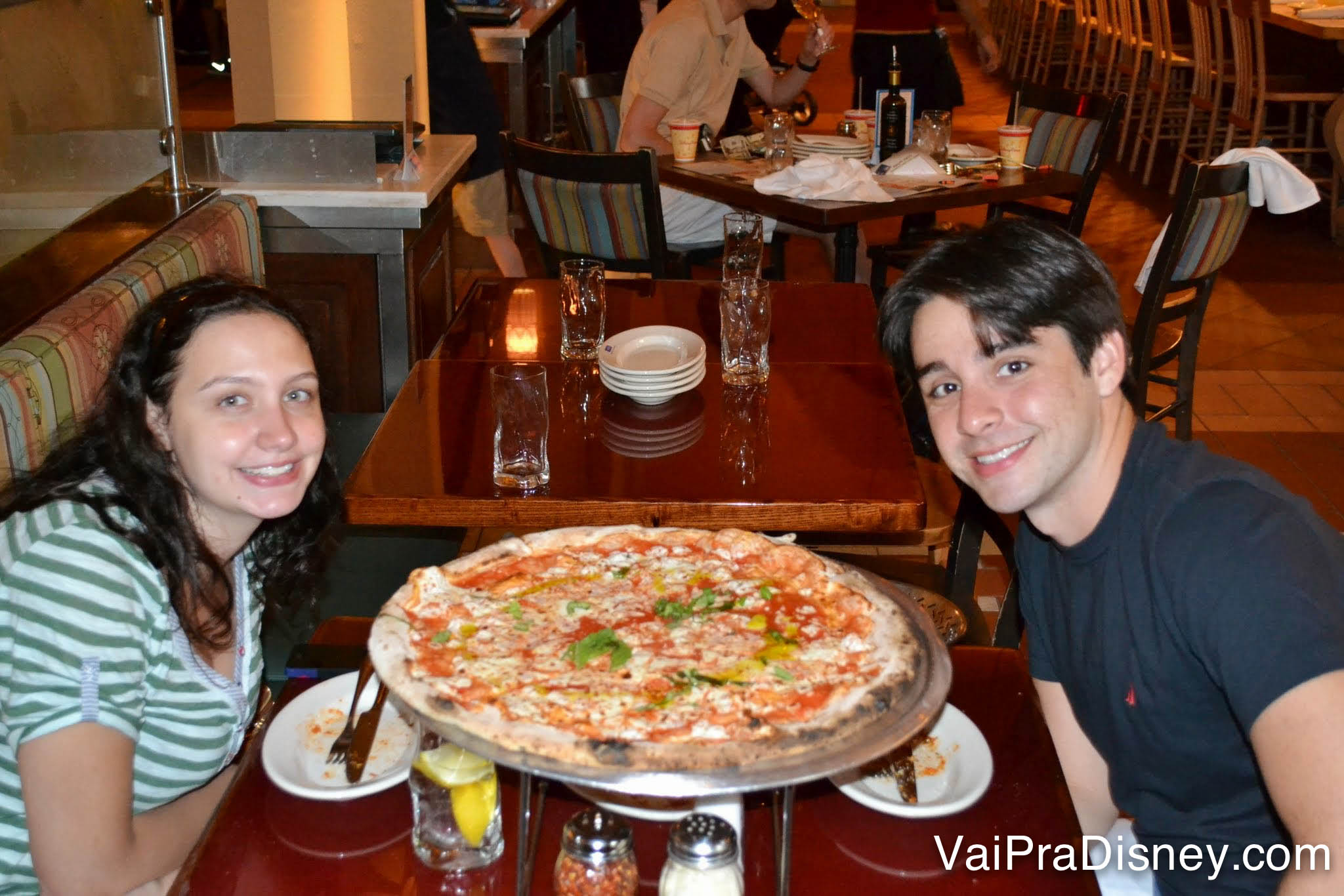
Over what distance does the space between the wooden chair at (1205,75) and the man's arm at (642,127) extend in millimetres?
3840

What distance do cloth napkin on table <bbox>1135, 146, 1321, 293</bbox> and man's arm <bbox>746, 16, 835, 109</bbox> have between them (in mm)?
2086

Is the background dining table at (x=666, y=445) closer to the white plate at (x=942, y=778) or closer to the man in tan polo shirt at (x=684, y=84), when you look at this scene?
the white plate at (x=942, y=778)

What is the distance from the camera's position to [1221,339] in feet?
18.2

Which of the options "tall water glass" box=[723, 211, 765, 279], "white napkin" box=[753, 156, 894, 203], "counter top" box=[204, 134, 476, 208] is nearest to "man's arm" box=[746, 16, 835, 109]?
"white napkin" box=[753, 156, 894, 203]

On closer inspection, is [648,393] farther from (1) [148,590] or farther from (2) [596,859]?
(2) [596,859]

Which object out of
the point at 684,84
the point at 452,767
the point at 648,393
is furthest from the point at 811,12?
the point at 452,767

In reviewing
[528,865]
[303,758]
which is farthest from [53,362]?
[528,865]

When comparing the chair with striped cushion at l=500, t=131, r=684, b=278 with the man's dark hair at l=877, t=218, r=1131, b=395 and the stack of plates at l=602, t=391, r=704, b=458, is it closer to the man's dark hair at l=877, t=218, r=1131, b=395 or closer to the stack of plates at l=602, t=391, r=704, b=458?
the stack of plates at l=602, t=391, r=704, b=458

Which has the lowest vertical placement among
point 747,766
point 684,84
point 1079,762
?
point 1079,762

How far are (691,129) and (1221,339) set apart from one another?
2.49 metres

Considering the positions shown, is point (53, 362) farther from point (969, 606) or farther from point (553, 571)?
point (969, 606)

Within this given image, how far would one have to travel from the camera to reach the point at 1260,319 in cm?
580

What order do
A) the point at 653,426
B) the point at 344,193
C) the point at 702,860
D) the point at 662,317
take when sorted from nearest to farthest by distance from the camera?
the point at 702,860, the point at 653,426, the point at 662,317, the point at 344,193

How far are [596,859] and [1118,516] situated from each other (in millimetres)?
712
